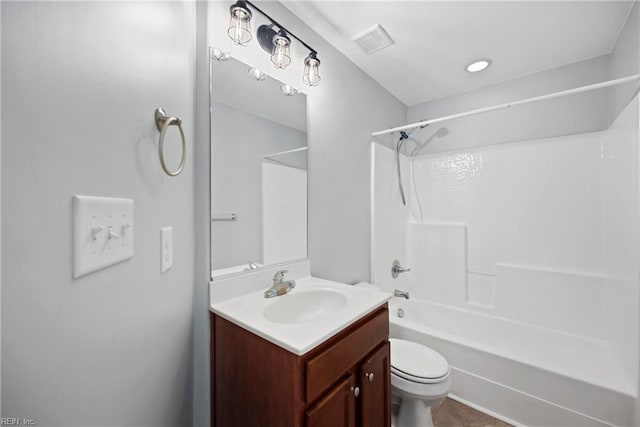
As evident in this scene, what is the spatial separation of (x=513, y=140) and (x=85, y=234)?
9.09 feet

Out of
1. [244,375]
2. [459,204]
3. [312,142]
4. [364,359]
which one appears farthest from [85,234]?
[459,204]

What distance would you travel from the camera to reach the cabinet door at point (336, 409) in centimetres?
78

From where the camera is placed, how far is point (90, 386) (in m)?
0.53

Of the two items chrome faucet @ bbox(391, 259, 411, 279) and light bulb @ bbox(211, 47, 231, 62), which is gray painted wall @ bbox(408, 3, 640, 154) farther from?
light bulb @ bbox(211, 47, 231, 62)

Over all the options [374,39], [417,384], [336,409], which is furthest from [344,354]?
[374,39]

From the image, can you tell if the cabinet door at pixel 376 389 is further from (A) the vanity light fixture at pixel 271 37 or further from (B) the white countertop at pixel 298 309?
(A) the vanity light fixture at pixel 271 37

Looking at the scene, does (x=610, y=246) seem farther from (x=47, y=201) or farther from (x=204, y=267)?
(x=47, y=201)

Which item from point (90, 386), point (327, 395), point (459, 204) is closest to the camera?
point (90, 386)

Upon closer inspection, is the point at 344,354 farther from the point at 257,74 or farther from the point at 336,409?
the point at 257,74

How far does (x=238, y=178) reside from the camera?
45.7 inches

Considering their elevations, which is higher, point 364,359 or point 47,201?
point 47,201

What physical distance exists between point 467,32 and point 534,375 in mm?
2149

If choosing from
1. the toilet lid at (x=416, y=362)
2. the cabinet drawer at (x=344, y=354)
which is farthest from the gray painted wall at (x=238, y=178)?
the toilet lid at (x=416, y=362)

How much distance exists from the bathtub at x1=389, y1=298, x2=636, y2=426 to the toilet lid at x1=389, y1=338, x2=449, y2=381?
29 cm
